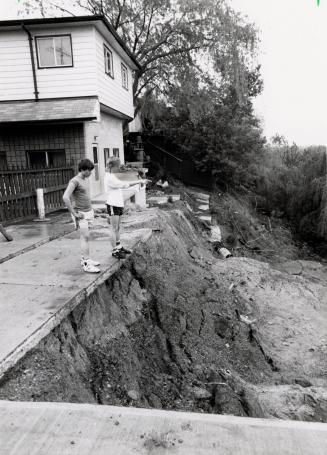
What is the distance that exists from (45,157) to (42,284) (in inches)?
358

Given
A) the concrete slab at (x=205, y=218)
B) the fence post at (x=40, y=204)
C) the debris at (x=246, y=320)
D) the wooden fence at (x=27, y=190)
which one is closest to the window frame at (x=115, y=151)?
the concrete slab at (x=205, y=218)

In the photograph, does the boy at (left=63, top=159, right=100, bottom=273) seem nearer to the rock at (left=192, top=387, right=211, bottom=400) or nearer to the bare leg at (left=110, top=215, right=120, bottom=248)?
the bare leg at (left=110, top=215, right=120, bottom=248)

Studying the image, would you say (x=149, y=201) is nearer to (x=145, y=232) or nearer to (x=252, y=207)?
(x=145, y=232)

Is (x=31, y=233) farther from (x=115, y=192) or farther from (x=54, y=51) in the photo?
(x=54, y=51)

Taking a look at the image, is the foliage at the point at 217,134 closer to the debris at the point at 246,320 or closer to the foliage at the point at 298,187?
the foliage at the point at 298,187

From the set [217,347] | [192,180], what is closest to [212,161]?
[192,180]

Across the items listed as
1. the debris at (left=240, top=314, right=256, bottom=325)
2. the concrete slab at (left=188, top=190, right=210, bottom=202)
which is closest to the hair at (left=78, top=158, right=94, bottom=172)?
the debris at (left=240, top=314, right=256, bottom=325)

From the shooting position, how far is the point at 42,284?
15.5ft

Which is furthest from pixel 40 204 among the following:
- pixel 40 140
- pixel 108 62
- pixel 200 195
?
pixel 200 195

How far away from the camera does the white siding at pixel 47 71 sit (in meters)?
12.0

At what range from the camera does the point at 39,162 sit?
42.4ft

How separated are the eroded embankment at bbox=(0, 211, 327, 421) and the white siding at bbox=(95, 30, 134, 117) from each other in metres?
7.79

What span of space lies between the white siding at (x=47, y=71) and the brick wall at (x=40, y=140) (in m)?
1.16

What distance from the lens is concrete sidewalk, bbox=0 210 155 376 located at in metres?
3.35
